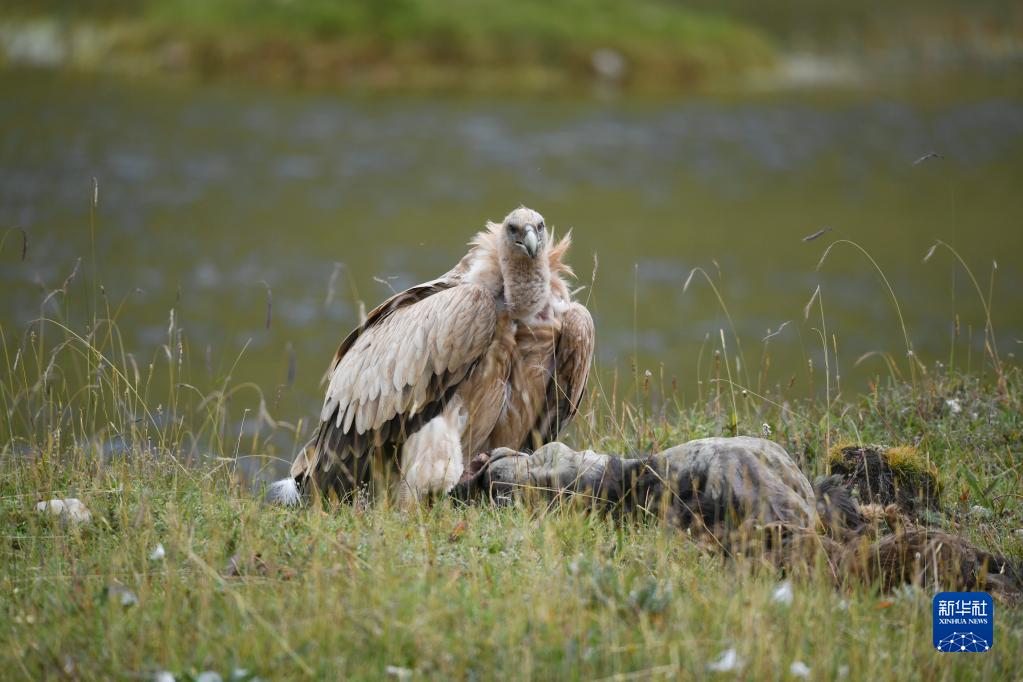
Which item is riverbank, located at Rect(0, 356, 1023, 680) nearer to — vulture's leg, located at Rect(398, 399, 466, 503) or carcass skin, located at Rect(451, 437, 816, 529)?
carcass skin, located at Rect(451, 437, 816, 529)

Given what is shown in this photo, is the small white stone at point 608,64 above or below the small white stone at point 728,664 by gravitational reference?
below

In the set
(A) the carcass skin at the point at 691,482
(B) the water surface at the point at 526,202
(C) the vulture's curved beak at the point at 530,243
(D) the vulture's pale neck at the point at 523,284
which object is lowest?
(B) the water surface at the point at 526,202

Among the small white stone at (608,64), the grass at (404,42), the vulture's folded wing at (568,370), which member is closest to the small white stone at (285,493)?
the vulture's folded wing at (568,370)

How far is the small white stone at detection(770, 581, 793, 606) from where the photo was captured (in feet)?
14.2

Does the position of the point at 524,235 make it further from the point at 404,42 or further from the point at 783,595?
the point at 404,42

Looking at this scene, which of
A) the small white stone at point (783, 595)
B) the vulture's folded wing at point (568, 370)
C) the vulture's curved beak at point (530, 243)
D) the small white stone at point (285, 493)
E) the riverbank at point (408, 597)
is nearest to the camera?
the riverbank at point (408, 597)

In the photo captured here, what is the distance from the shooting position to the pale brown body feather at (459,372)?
652 centimetres

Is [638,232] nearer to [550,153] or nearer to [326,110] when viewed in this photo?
[550,153]

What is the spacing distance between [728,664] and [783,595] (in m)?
0.59

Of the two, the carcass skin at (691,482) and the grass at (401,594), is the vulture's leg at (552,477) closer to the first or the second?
the carcass skin at (691,482)

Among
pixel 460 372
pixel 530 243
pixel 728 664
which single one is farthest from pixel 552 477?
pixel 728 664

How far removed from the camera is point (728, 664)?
3.89 metres

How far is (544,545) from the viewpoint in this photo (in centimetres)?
488

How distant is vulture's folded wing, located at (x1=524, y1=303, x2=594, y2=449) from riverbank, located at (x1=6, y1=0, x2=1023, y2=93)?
33047mm
